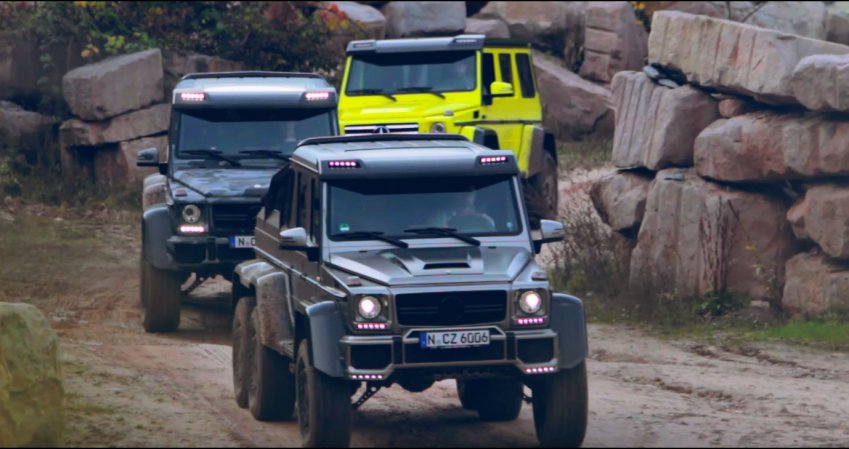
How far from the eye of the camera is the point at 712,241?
15.8 meters

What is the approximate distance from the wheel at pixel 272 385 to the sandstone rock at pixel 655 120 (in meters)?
7.40

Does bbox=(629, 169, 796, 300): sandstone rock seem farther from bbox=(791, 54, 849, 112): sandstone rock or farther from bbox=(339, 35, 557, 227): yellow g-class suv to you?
bbox=(339, 35, 557, 227): yellow g-class suv

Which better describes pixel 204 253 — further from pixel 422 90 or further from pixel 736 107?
pixel 736 107

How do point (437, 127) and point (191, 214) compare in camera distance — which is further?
point (437, 127)

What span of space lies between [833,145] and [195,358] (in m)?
6.18

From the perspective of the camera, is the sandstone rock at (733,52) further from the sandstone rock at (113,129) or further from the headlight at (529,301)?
the sandstone rock at (113,129)

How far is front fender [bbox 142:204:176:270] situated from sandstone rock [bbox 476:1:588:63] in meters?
16.3

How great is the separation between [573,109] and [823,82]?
13.4m

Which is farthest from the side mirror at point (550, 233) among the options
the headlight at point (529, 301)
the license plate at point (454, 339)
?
the license plate at point (454, 339)

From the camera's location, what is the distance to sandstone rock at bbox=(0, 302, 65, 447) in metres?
9.40

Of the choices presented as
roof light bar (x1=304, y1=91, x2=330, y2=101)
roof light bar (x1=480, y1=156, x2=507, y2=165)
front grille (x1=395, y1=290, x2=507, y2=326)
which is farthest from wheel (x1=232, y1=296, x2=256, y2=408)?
roof light bar (x1=304, y1=91, x2=330, y2=101)

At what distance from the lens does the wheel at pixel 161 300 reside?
584 inches

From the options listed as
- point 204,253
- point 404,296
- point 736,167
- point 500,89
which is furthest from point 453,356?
point 500,89

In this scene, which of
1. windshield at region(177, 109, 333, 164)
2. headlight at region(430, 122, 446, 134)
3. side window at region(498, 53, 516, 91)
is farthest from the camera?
side window at region(498, 53, 516, 91)
